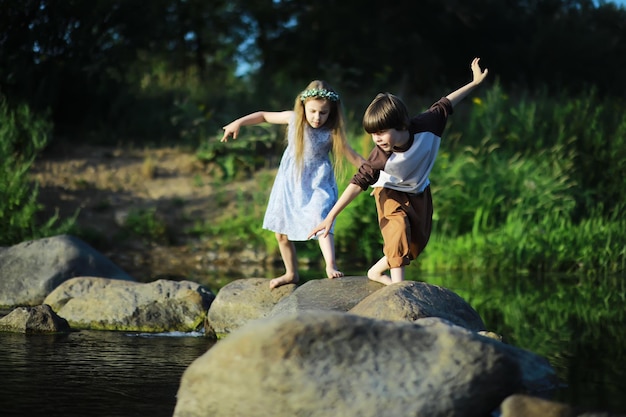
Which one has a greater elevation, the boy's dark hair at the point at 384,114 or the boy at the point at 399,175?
the boy's dark hair at the point at 384,114

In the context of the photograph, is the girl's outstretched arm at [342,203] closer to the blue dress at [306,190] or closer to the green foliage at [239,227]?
the blue dress at [306,190]

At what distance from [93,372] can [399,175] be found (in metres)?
2.37

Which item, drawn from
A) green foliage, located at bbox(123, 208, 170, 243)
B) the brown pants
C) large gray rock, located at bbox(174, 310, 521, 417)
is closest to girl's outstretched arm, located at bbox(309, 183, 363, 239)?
the brown pants

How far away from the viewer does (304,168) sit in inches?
287

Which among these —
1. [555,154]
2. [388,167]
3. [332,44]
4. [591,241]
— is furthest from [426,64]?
[388,167]

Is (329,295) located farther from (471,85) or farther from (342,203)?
(471,85)

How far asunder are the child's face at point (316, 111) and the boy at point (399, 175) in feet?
2.46

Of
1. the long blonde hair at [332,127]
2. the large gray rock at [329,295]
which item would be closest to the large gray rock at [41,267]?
the long blonde hair at [332,127]

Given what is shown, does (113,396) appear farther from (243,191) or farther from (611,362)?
(243,191)

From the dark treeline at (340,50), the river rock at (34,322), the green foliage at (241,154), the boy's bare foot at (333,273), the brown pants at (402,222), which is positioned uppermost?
the dark treeline at (340,50)

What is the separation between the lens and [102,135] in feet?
50.8

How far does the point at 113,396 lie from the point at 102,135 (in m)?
11.1

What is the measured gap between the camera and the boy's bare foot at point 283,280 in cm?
708

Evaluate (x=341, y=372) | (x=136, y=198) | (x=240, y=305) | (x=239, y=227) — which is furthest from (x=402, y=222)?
(x=136, y=198)
